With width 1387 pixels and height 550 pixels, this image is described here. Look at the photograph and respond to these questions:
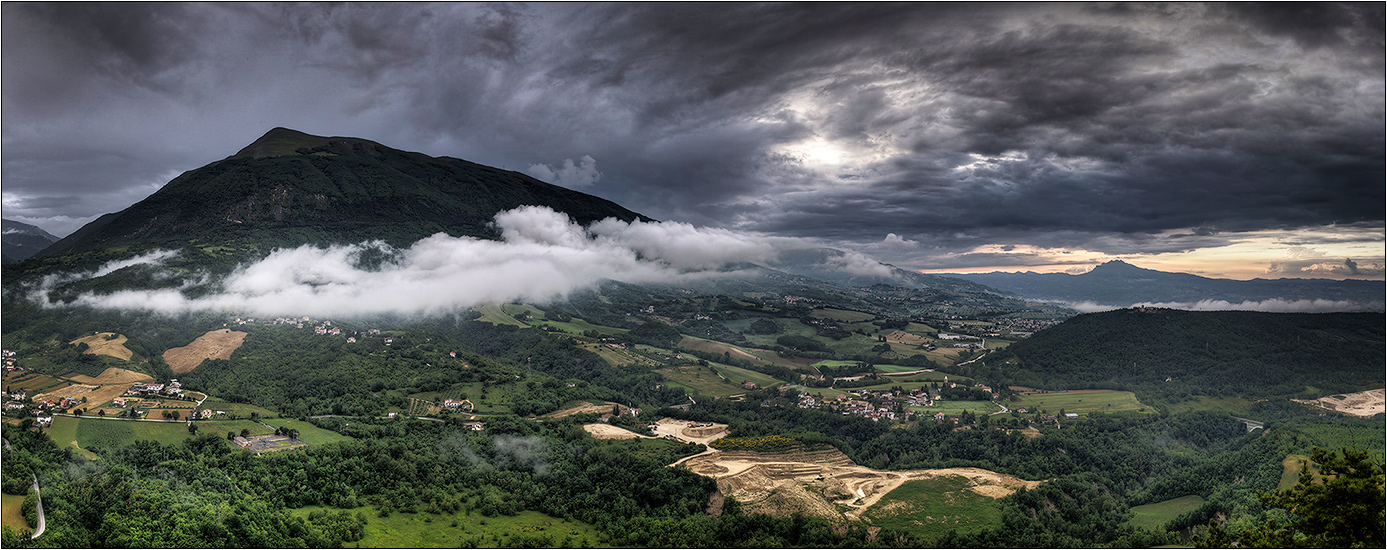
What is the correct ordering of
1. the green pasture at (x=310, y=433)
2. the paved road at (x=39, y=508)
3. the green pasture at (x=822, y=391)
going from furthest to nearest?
the green pasture at (x=822, y=391), the green pasture at (x=310, y=433), the paved road at (x=39, y=508)

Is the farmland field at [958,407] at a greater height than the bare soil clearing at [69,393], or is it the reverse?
the bare soil clearing at [69,393]

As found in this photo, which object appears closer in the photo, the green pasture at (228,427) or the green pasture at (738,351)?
the green pasture at (228,427)

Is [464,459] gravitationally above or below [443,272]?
below

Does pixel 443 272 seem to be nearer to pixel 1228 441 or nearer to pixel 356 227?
pixel 356 227

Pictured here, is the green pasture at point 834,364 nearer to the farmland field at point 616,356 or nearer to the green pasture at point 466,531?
the farmland field at point 616,356

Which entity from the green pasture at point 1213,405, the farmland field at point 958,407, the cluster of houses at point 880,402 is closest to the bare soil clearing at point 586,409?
the cluster of houses at point 880,402

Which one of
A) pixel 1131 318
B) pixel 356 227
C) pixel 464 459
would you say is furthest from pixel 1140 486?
Answer: pixel 356 227

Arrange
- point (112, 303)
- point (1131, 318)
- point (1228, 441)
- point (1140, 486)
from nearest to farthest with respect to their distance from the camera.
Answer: point (1140, 486)
point (1228, 441)
point (112, 303)
point (1131, 318)
